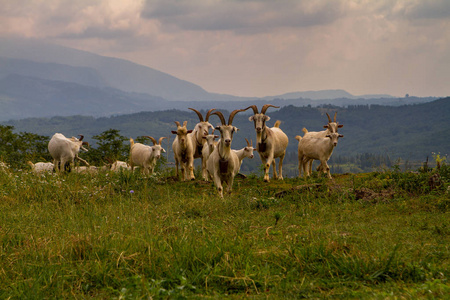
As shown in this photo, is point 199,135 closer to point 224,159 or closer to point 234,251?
point 224,159

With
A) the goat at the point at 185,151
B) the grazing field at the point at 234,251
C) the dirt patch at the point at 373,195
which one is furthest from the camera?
the goat at the point at 185,151

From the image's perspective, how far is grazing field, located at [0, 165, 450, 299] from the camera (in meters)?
5.91

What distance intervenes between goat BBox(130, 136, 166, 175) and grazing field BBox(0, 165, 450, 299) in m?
9.10

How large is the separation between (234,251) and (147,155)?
48.5ft

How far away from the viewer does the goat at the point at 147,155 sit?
20.7 metres

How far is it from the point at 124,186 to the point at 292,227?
6.84m

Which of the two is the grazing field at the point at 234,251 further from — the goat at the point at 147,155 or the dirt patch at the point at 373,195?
the goat at the point at 147,155

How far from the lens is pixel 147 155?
21.3m

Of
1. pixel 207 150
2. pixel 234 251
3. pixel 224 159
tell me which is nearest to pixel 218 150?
pixel 224 159

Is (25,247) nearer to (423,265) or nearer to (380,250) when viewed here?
(380,250)

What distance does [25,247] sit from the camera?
7.70m

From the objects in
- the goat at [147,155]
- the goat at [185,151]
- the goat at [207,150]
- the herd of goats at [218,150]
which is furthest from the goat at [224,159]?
the goat at [147,155]

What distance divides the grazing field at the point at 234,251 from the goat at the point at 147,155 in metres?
9.10

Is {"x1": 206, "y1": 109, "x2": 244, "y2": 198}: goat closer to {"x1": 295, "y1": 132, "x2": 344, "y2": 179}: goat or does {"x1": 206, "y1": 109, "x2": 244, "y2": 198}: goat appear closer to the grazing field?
the grazing field
